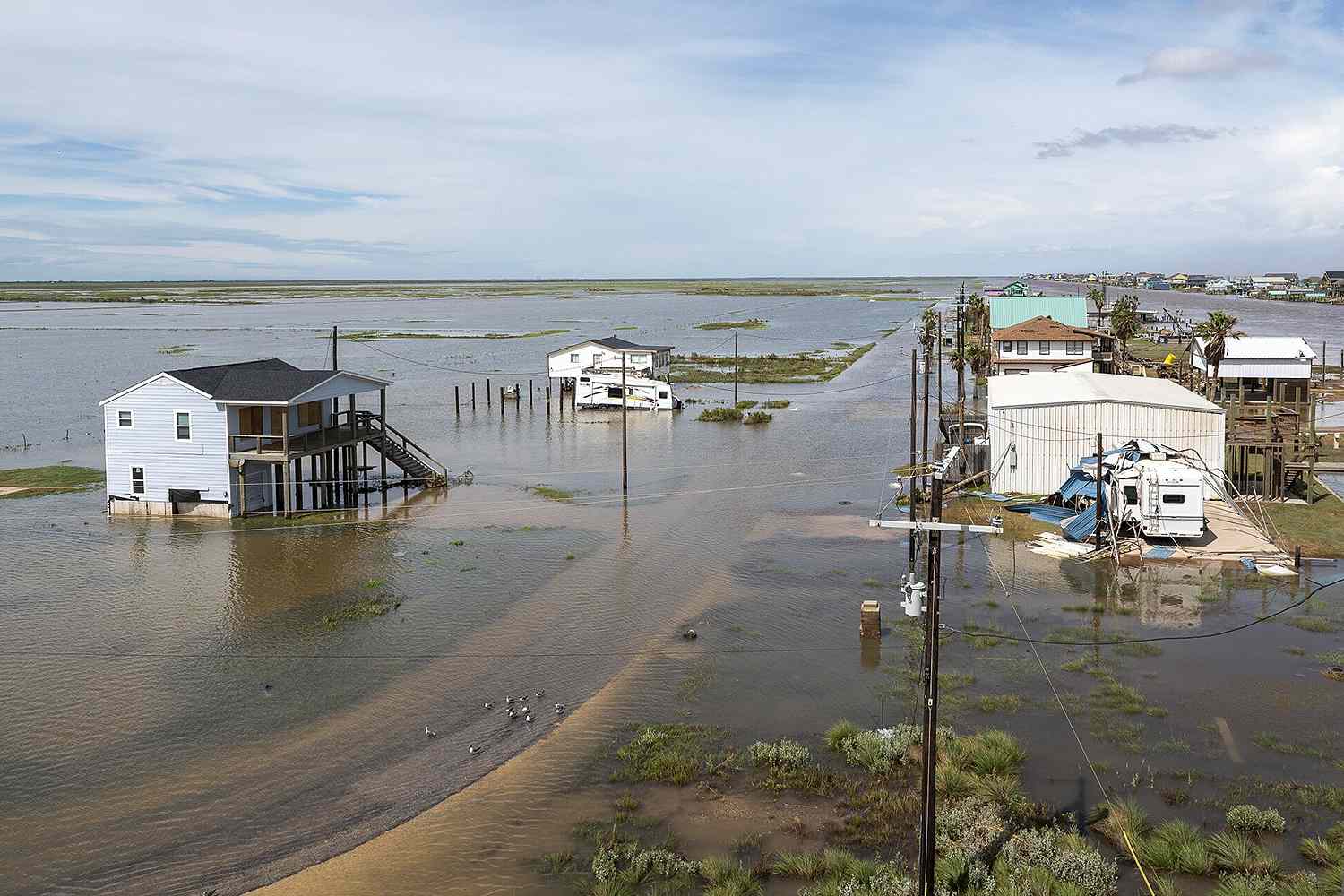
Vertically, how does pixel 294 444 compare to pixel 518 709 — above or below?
above

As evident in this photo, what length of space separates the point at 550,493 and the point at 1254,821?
2939cm

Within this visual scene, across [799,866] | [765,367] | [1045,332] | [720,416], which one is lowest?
[799,866]

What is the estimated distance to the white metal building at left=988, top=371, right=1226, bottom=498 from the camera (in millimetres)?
36281

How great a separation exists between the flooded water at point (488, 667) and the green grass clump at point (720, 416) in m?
17.9

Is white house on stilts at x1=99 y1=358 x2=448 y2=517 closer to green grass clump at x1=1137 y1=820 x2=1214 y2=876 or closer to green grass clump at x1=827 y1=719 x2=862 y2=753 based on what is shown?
green grass clump at x1=827 y1=719 x2=862 y2=753

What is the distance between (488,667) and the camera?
23.2 meters

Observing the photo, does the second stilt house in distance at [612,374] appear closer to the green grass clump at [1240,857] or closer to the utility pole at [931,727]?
the green grass clump at [1240,857]

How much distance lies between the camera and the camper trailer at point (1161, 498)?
30438 mm

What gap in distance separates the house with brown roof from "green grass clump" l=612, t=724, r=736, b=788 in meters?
57.3

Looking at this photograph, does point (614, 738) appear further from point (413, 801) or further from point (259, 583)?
point (259, 583)

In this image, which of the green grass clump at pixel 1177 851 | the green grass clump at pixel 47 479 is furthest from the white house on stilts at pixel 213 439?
the green grass clump at pixel 1177 851

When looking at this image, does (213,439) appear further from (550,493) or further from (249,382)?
(550,493)

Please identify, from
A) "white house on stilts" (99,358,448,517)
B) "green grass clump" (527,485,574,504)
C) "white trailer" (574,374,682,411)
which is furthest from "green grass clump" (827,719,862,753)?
"white trailer" (574,374,682,411)

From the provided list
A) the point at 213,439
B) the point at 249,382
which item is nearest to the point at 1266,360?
the point at 249,382
